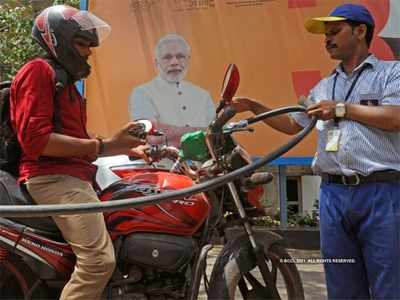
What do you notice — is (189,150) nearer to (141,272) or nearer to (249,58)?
(141,272)

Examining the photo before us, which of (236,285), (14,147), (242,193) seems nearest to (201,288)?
(236,285)

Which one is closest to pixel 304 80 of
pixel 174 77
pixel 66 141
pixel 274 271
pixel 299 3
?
pixel 299 3

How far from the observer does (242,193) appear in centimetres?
242

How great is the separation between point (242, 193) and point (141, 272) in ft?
1.85

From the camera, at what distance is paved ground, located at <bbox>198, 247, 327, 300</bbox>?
2.42 m

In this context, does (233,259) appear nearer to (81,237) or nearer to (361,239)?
(361,239)

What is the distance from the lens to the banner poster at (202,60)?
400 centimetres

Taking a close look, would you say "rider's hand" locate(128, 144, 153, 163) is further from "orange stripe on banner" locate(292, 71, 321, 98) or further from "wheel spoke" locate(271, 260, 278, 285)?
"orange stripe on banner" locate(292, 71, 321, 98)

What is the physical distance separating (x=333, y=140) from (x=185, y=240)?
0.76 metres

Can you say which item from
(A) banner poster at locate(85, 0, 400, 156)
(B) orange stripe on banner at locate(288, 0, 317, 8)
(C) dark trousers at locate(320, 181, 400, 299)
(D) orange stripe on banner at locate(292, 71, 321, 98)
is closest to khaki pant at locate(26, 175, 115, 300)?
(C) dark trousers at locate(320, 181, 400, 299)

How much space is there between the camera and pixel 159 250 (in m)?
2.36

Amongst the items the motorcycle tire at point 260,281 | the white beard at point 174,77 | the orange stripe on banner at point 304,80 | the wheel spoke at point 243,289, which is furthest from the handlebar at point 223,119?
the white beard at point 174,77

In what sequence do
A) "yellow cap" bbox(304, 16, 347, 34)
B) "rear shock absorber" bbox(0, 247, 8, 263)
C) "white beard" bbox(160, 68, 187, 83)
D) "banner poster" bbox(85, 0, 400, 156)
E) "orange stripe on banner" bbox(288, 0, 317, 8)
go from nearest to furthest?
"yellow cap" bbox(304, 16, 347, 34), "rear shock absorber" bbox(0, 247, 8, 263), "orange stripe on banner" bbox(288, 0, 317, 8), "banner poster" bbox(85, 0, 400, 156), "white beard" bbox(160, 68, 187, 83)

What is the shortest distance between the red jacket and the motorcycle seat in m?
0.06
